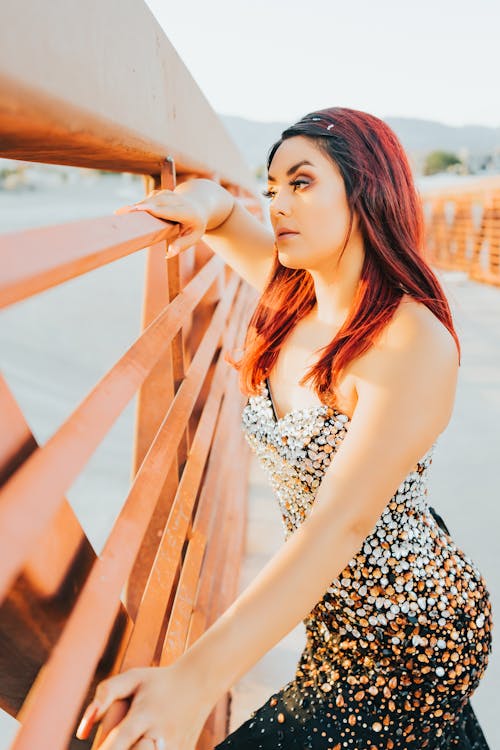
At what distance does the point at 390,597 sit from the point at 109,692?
0.80 metres

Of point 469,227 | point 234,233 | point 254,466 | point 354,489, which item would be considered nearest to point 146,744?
point 354,489

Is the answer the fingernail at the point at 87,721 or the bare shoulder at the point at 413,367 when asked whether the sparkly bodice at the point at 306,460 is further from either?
the fingernail at the point at 87,721

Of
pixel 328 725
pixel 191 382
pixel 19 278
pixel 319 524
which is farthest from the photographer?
pixel 191 382

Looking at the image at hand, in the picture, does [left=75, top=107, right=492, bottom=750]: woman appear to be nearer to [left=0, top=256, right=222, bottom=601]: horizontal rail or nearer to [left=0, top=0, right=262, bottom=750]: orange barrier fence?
[left=0, top=0, right=262, bottom=750]: orange barrier fence

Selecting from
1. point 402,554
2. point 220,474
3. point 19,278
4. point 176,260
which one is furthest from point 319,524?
point 220,474

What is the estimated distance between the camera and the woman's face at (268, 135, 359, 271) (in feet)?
4.64

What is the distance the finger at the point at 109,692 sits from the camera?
0.75m

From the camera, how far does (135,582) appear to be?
1.60 m

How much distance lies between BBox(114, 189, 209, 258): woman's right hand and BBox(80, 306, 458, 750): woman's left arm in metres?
0.47

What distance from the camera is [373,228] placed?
1.44 metres

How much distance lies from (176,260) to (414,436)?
0.72 metres

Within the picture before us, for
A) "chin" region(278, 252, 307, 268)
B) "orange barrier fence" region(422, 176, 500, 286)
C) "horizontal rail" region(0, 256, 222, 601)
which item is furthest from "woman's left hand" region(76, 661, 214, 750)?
"orange barrier fence" region(422, 176, 500, 286)

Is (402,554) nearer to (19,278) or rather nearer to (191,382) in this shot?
(191,382)

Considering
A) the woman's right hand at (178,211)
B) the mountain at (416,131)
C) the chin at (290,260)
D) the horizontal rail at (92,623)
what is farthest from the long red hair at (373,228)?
the mountain at (416,131)
